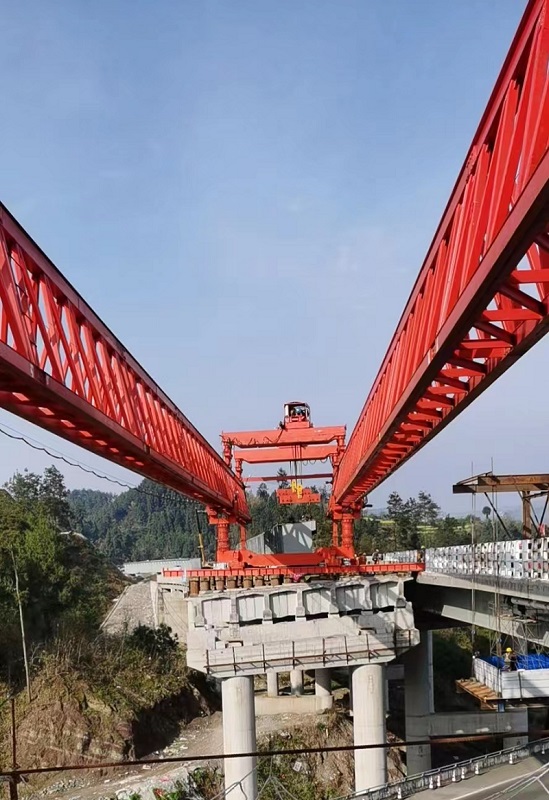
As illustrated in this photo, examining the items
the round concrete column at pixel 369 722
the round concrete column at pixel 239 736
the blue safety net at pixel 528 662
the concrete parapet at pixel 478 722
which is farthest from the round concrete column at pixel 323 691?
the blue safety net at pixel 528 662

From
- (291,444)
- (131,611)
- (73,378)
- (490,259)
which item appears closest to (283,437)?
(291,444)

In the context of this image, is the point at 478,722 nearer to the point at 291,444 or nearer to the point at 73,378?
the point at 291,444

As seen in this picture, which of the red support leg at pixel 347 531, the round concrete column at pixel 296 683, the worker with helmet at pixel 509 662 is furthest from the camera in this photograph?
the round concrete column at pixel 296 683

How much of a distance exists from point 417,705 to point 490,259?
32239 mm

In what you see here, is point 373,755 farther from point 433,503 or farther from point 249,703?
point 433,503

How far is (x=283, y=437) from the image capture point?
3872 cm

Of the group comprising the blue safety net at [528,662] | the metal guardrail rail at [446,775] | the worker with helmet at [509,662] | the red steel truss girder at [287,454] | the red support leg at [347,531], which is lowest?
the metal guardrail rail at [446,775]

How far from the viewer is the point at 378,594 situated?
90.1ft

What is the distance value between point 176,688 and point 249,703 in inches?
720

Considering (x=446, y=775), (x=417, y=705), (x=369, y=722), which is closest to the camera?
(x=446, y=775)

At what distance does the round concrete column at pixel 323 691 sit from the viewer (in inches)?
1683

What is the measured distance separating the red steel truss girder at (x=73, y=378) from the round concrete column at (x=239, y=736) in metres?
10.3

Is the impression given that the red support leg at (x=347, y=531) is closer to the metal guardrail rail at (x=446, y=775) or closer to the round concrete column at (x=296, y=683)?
the round concrete column at (x=296, y=683)

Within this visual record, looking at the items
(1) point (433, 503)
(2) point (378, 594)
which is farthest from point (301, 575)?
(1) point (433, 503)
